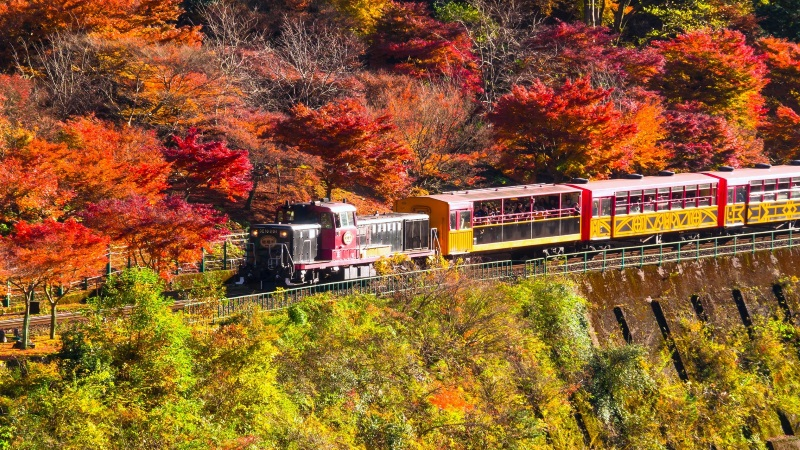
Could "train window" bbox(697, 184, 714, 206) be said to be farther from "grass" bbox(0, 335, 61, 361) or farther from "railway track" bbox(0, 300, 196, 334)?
"grass" bbox(0, 335, 61, 361)

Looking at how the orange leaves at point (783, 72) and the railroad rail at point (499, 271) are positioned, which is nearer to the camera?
the railroad rail at point (499, 271)

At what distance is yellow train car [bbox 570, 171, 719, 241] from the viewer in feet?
108

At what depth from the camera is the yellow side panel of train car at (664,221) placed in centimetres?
3344

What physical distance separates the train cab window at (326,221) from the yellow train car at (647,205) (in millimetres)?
8682

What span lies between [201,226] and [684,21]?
39033 millimetres

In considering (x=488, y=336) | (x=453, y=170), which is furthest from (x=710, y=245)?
(x=488, y=336)

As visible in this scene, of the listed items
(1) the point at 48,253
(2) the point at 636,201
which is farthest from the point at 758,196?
(1) the point at 48,253

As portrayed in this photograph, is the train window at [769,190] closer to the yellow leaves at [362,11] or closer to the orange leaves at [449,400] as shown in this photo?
the orange leaves at [449,400]

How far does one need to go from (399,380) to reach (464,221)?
8.59 meters

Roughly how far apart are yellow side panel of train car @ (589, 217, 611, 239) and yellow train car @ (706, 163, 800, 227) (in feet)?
15.8

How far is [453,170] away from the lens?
3988 cm

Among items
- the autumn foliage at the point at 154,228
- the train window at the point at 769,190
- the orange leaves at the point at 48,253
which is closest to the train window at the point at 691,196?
the train window at the point at 769,190

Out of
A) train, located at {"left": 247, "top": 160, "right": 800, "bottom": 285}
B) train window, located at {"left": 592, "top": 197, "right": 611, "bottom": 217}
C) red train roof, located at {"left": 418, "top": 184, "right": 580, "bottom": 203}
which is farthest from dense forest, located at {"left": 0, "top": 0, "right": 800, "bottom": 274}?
train window, located at {"left": 592, "top": 197, "right": 611, "bottom": 217}

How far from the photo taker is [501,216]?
3092 centimetres
